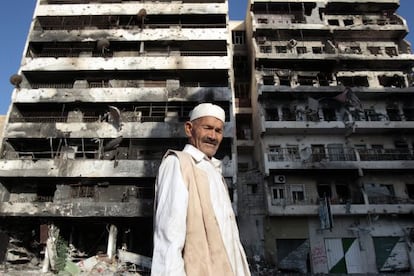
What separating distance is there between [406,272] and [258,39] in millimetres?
19460

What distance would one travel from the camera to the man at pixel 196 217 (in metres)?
2.00

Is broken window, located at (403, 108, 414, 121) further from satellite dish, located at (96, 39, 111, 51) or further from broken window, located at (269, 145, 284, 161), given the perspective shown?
satellite dish, located at (96, 39, 111, 51)

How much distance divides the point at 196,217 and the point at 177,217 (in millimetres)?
176

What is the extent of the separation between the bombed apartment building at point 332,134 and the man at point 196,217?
17.7 m

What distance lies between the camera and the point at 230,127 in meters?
20.6

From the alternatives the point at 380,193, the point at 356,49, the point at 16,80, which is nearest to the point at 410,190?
the point at 380,193

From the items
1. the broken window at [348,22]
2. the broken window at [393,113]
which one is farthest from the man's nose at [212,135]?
the broken window at [348,22]

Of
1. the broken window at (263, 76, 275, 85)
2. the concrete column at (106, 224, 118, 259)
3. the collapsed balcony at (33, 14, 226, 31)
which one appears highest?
the collapsed balcony at (33, 14, 226, 31)

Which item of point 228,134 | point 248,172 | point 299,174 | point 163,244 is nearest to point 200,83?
point 228,134

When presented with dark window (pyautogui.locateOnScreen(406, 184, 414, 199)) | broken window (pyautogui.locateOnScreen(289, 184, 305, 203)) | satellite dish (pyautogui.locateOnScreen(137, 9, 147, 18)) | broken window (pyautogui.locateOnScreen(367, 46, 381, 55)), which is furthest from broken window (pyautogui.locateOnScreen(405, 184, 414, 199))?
satellite dish (pyautogui.locateOnScreen(137, 9, 147, 18))

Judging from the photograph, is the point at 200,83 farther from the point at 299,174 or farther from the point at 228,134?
the point at 299,174

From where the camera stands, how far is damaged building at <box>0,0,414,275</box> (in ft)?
63.3

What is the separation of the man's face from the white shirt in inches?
2.7

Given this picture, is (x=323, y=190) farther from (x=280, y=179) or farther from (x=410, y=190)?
(x=410, y=190)
